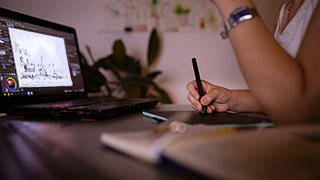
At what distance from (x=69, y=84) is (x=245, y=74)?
701 mm

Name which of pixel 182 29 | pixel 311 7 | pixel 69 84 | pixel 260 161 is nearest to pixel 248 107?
pixel 311 7

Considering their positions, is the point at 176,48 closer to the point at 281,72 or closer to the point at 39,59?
the point at 39,59

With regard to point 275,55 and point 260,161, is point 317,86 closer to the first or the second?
point 275,55

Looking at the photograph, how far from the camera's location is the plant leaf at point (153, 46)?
6.04 feet

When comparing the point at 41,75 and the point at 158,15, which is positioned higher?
the point at 158,15

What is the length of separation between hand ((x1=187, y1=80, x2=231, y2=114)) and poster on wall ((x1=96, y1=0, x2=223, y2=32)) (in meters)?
1.36

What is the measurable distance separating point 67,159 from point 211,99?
45cm

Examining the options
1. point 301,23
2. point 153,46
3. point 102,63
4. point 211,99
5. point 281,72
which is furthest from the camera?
point 153,46

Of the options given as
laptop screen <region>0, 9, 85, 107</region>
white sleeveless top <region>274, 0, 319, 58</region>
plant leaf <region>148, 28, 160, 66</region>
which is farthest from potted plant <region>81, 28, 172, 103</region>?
white sleeveless top <region>274, 0, 319, 58</region>

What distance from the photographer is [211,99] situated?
646 millimetres

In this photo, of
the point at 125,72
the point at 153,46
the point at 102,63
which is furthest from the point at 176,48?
the point at 102,63

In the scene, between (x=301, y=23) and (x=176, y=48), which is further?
(x=176, y=48)

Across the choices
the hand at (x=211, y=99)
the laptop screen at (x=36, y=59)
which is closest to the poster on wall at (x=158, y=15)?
the laptop screen at (x=36, y=59)

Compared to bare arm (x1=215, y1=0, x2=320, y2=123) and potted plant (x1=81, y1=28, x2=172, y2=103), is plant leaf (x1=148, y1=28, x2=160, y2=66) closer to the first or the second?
potted plant (x1=81, y1=28, x2=172, y2=103)
